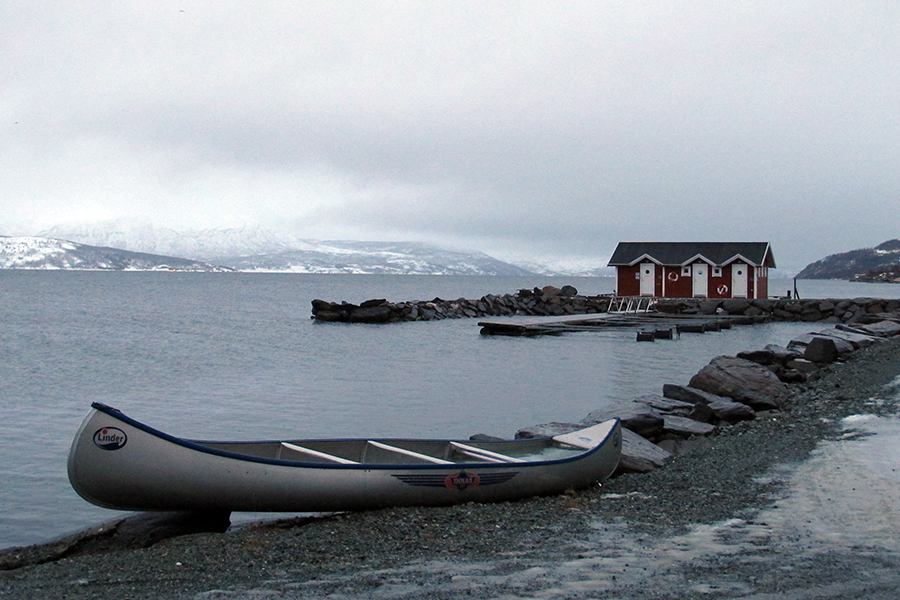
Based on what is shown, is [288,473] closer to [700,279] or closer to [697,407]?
[697,407]

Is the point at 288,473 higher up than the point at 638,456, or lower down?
higher up

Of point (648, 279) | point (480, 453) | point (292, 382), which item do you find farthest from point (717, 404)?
point (648, 279)

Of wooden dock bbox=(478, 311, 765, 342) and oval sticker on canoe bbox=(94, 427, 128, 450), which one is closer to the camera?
oval sticker on canoe bbox=(94, 427, 128, 450)

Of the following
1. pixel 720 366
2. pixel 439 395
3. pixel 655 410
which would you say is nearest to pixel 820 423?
pixel 655 410

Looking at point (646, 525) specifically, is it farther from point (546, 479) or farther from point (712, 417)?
point (712, 417)

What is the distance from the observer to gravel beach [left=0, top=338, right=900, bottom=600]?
18.7 ft

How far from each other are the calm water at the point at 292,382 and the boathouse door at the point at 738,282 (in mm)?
8583

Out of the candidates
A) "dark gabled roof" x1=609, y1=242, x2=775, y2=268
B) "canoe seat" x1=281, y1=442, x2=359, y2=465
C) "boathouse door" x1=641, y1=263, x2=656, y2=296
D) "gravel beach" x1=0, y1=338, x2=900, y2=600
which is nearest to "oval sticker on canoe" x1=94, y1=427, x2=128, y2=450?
"gravel beach" x1=0, y1=338, x2=900, y2=600

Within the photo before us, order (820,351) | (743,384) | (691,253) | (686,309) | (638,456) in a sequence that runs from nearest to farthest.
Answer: (638,456), (743,384), (820,351), (686,309), (691,253)

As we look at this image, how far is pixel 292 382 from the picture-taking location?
24203 mm

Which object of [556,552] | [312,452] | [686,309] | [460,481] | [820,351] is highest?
[686,309]

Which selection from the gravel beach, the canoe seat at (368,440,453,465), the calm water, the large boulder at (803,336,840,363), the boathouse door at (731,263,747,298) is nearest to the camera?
the gravel beach

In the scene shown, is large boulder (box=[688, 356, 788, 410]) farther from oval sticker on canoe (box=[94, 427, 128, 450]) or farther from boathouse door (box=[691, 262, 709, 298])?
boathouse door (box=[691, 262, 709, 298])

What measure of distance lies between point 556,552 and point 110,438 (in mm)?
4230
